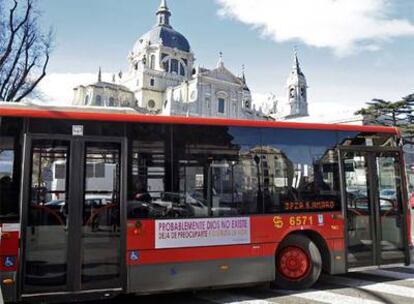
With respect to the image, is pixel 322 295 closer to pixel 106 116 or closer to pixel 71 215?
pixel 71 215

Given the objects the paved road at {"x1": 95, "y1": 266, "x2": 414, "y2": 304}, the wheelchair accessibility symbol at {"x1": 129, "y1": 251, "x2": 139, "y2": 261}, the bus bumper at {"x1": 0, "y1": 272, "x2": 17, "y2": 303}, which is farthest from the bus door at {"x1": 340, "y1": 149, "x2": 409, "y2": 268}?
the bus bumper at {"x1": 0, "y1": 272, "x2": 17, "y2": 303}

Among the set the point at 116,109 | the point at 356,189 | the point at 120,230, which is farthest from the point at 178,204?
the point at 356,189

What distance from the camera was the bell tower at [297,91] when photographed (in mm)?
106812

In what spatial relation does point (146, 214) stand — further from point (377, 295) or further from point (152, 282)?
point (377, 295)

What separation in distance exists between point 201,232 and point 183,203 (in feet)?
1.62

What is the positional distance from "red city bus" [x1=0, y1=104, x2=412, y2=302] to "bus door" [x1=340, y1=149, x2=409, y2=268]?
0.7 inches

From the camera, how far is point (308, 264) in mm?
6867

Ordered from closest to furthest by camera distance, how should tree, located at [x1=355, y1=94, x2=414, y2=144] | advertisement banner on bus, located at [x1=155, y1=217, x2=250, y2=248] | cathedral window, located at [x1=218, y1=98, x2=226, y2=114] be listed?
1. advertisement banner on bus, located at [x1=155, y1=217, x2=250, y2=248]
2. tree, located at [x1=355, y1=94, x2=414, y2=144]
3. cathedral window, located at [x1=218, y1=98, x2=226, y2=114]

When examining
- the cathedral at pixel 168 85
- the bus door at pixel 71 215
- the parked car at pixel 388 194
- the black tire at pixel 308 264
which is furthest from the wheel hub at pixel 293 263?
the cathedral at pixel 168 85

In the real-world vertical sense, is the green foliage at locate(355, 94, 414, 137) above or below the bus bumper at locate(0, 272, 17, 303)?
above

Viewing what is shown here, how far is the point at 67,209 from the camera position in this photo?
5.46m

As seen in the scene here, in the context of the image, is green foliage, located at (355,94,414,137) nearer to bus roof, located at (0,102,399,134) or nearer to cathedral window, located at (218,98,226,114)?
bus roof, located at (0,102,399,134)

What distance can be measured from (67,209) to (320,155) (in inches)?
157

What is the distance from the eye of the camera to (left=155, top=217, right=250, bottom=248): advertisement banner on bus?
5.88 meters
